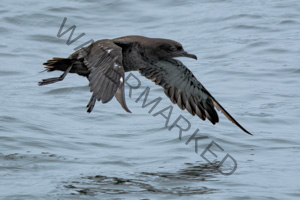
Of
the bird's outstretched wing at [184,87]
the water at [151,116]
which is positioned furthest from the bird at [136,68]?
the water at [151,116]

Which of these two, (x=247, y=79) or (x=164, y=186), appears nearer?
(x=164, y=186)

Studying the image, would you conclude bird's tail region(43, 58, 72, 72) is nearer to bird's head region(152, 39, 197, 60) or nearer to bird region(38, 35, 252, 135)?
bird region(38, 35, 252, 135)

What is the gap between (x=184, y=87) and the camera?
8711 millimetres

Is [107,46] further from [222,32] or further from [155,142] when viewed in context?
[222,32]

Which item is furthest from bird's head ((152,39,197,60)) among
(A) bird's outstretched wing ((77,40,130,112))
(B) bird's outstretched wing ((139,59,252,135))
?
(A) bird's outstretched wing ((77,40,130,112))

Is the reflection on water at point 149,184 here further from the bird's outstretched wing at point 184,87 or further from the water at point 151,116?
the bird's outstretched wing at point 184,87

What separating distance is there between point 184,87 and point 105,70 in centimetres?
193

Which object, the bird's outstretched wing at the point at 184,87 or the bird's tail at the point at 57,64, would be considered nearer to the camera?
the bird's tail at the point at 57,64

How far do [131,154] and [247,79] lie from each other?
11.9 ft

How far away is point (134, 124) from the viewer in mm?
9641

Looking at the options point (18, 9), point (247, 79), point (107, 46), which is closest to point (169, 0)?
point (18, 9)

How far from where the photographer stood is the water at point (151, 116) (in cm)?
727

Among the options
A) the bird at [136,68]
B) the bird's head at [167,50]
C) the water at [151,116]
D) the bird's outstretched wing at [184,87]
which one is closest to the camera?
the bird at [136,68]

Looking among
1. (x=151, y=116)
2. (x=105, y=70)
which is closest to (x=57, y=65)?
(x=105, y=70)
